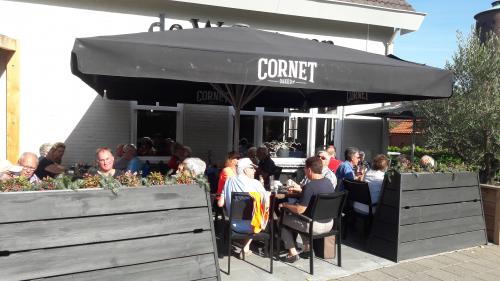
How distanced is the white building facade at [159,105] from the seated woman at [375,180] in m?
3.44

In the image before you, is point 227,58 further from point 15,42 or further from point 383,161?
point 15,42

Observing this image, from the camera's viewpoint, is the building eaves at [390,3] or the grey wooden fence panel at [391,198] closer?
the grey wooden fence panel at [391,198]

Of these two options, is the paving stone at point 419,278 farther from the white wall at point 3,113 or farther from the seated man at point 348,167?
the white wall at point 3,113

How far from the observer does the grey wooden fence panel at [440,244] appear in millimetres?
4764

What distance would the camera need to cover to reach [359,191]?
5309 millimetres

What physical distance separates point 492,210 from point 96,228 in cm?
523

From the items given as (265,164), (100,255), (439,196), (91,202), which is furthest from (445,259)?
(91,202)

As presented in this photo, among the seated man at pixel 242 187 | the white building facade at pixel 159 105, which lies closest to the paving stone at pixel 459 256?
the seated man at pixel 242 187

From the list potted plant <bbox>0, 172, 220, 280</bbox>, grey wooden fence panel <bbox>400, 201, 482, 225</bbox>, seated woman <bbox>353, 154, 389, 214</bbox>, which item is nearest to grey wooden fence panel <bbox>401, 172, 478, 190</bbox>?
grey wooden fence panel <bbox>400, 201, 482, 225</bbox>

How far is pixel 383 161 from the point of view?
5414mm

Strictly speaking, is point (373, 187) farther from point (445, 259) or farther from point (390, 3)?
point (390, 3)

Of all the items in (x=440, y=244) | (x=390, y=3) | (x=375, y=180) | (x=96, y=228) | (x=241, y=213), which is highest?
(x=390, y=3)

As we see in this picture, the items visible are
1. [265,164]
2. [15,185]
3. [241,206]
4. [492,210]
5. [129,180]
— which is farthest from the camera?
Result: [265,164]

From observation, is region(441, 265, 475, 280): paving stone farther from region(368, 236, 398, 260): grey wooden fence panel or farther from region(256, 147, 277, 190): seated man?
region(256, 147, 277, 190): seated man
